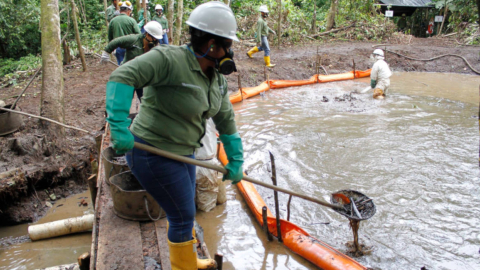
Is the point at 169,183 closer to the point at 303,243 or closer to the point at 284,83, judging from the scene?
the point at 303,243

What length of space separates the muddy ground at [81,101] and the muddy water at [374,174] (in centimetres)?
262

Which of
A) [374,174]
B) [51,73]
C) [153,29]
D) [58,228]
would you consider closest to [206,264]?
[58,228]

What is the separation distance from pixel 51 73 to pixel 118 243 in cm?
400

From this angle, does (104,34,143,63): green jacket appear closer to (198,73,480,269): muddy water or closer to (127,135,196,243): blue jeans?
(198,73,480,269): muddy water

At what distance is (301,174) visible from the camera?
5.24 metres

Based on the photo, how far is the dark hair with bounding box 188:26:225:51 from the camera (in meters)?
2.02

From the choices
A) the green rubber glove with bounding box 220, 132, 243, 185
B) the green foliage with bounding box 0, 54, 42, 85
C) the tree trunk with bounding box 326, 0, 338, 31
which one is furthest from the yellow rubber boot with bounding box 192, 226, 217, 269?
the tree trunk with bounding box 326, 0, 338, 31

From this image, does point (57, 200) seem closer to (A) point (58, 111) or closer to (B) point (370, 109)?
(A) point (58, 111)

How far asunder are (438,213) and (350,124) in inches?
140

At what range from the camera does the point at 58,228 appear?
409cm

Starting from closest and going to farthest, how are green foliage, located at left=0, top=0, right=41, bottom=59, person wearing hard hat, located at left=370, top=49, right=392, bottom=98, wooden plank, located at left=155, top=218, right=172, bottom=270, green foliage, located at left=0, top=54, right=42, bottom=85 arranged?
wooden plank, located at left=155, top=218, right=172, bottom=270, person wearing hard hat, located at left=370, top=49, right=392, bottom=98, green foliage, located at left=0, top=54, right=42, bottom=85, green foliage, located at left=0, top=0, right=41, bottom=59

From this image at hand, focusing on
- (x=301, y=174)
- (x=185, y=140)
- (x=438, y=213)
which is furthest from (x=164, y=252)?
(x=438, y=213)

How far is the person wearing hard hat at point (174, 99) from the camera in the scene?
1899mm

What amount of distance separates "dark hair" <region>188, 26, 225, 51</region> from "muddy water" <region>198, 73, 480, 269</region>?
91.1 inches
